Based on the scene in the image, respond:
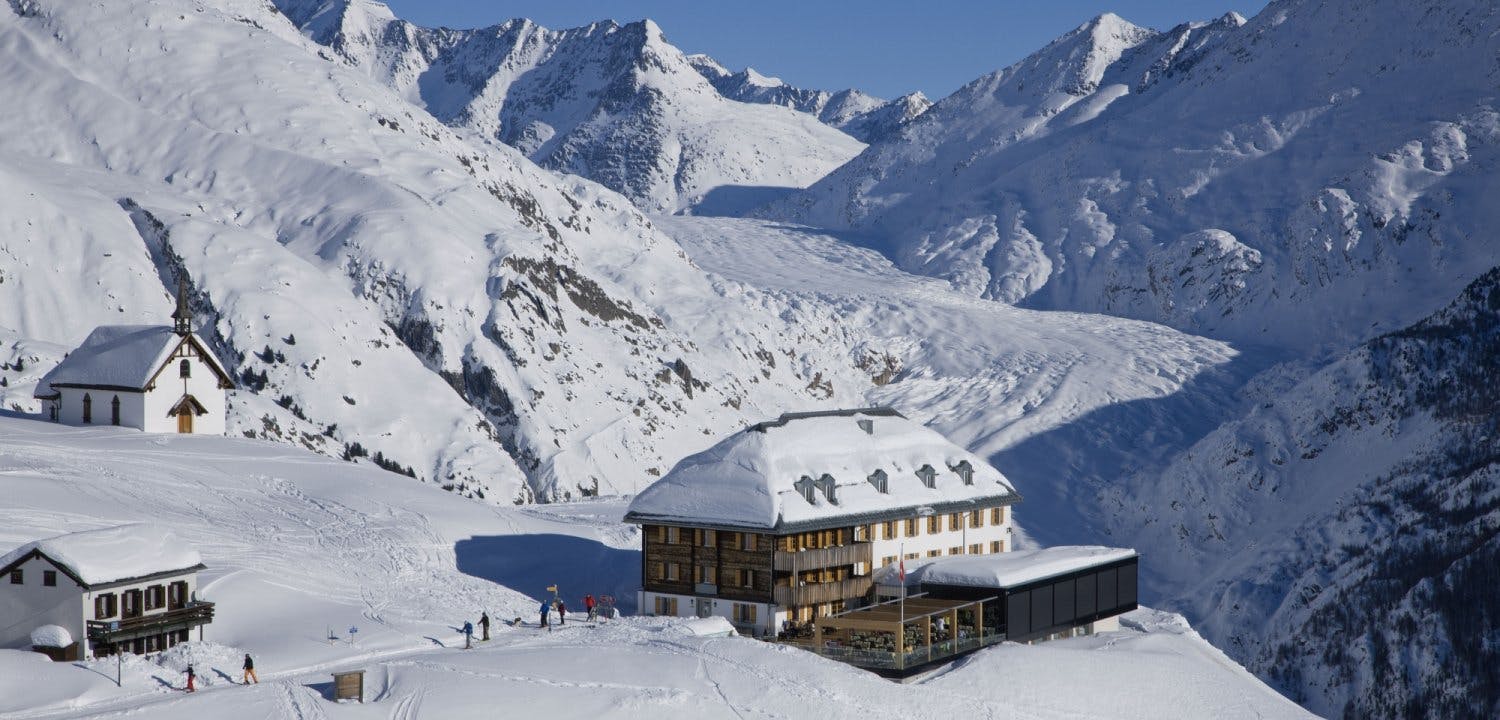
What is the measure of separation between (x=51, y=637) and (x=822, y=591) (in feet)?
95.3

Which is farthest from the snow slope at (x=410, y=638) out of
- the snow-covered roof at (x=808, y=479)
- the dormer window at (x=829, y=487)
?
the dormer window at (x=829, y=487)

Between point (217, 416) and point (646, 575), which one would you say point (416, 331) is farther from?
point (646, 575)

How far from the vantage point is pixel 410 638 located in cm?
6353

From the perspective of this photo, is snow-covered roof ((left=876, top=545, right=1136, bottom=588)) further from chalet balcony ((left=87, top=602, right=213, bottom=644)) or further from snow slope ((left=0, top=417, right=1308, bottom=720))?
chalet balcony ((left=87, top=602, right=213, bottom=644))

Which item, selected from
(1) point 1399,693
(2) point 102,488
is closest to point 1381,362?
(1) point 1399,693

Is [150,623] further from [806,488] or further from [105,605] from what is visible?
[806,488]

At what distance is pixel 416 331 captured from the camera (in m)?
136

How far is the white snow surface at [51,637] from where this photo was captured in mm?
57250

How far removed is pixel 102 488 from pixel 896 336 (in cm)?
11770

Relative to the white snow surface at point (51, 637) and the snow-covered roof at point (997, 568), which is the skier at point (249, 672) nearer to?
the white snow surface at point (51, 637)

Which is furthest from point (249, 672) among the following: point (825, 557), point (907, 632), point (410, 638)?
point (907, 632)

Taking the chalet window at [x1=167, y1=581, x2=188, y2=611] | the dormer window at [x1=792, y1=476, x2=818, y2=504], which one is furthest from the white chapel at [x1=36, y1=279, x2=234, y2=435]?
the dormer window at [x1=792, y1=476, x2=818, y2=504]

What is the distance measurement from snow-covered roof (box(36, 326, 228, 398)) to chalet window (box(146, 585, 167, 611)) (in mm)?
34420

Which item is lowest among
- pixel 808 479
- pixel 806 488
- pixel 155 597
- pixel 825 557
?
pixel 155 597
